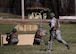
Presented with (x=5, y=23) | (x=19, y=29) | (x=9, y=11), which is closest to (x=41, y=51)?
(x=19, y=29)

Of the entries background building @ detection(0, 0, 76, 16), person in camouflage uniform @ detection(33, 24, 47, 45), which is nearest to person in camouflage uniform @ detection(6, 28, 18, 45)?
person in camouflage uniform @ detection(33, 24, 47, 45)

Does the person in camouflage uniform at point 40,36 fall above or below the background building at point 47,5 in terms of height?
below

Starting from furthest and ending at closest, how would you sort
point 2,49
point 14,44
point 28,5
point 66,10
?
point 28,5, point 66,10, point 14,44, point 2,49

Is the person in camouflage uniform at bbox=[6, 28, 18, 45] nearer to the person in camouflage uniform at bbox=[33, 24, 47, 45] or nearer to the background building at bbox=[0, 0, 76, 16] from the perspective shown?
the person in camouflage uniform at bbox=[33, 24, 47, 45]

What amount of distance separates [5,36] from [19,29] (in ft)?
20.2

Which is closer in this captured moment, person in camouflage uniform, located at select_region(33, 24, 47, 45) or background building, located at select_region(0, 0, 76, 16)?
person in camouflage uniform, located at select_region(33, 24, 47, 45)

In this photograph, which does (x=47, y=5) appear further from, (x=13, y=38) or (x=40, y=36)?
(x=13, y=38)

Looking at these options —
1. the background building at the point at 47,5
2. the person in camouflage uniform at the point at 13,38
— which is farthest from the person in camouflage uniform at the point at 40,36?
the background building at the point at 47,5

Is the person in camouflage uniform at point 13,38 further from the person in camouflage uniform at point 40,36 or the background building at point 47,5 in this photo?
the background building at point 47,5

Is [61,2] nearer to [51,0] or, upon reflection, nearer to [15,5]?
[51,0]

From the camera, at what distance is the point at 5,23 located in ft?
82.3

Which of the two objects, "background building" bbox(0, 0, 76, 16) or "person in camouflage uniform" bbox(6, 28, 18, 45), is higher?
"background building" bbox(0, 0, 76, 16)

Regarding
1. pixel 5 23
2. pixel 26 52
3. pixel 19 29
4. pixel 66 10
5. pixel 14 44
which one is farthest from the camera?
pixel 66 10

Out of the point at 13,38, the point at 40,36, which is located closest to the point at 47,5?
the point at 40,36
